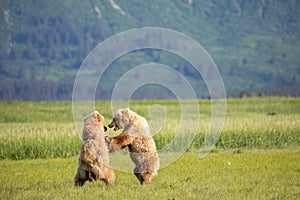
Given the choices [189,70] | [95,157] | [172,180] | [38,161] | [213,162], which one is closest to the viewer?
[95,157]

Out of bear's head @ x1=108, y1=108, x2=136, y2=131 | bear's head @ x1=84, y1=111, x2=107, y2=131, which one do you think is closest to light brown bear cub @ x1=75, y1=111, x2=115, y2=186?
bear's head @ x1=84, y1=111, x2=107, y2=131

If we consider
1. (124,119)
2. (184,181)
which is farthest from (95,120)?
(184,181)

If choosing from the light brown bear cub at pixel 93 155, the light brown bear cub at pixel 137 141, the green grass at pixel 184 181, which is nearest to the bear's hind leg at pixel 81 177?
the light brown bear cub at pixel 93 155

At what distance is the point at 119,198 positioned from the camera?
46.0ft

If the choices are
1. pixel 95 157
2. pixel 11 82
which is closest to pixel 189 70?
pixel 11 82

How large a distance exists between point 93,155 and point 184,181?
90.5 inches

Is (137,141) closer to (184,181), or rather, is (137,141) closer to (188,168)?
(184,181)

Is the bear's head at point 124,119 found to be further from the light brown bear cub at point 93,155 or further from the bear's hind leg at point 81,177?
the bear's hind leg at point 81,177

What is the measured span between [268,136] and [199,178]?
1056 centimetres

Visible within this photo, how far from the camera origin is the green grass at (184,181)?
47.1 ft

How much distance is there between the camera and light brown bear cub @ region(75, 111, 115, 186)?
14906 millimetres

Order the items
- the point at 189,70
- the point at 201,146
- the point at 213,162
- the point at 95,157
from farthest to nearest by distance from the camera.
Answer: the point at 189,70
the point at 201,146
the point at 213,162
the point at 95,157

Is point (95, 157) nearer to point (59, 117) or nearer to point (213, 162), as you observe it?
point (213, 162)

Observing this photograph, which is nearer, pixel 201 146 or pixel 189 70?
pixel 201 146
